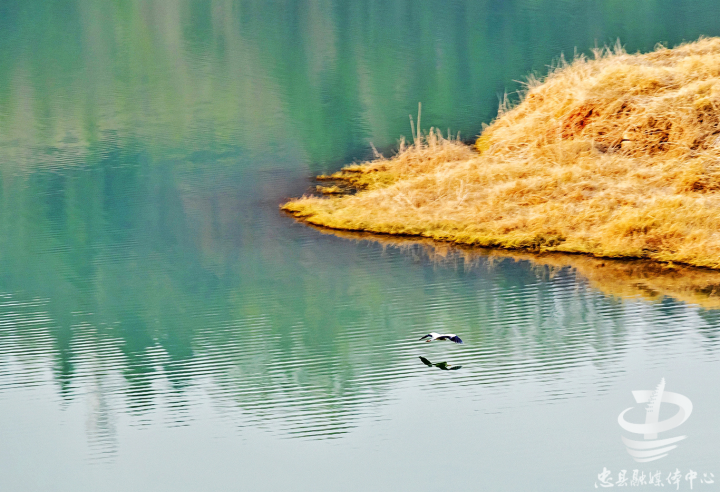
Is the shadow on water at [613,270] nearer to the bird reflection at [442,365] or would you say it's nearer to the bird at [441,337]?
the bird at [441,337]

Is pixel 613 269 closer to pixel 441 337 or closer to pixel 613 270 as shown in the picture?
pixel 613 270

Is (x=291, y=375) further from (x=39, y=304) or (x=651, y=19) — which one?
(x=651, y=19)

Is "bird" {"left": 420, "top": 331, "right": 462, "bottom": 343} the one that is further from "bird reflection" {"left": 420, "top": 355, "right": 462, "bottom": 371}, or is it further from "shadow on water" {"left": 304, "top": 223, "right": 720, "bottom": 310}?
"shadow on water" {"left": 304, "top": 223, "right": 720, "bottom": 310}

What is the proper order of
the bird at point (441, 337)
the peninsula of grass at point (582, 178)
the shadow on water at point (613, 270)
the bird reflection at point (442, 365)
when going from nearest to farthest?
the bird reflection at point (442, 365), the bird at point (441, 337), the shadow on water at point (613, 270), the peninsula of grass at point (582, 178)

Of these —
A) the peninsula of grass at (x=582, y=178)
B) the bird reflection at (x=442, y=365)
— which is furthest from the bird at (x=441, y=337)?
the peninsula of grass at (x=582, y=178)

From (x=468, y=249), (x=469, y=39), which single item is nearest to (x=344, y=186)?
(x=468, y=249)

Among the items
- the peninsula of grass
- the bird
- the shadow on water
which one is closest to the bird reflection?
the bird

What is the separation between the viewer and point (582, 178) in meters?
13.0

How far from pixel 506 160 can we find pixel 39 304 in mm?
7051

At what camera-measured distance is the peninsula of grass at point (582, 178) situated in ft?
37.6

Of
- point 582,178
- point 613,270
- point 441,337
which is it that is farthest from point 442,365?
point 582,178

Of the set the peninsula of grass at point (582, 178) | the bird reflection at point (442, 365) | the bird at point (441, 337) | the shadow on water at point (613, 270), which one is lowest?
the bird reflection at point (442, 365)

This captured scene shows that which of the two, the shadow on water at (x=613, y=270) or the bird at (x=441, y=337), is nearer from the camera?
the bird at (x=441, y=337)

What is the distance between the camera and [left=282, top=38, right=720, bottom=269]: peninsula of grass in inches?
451
